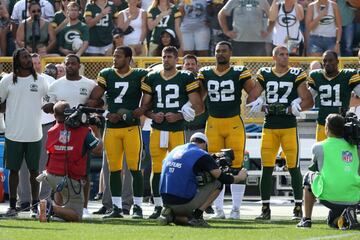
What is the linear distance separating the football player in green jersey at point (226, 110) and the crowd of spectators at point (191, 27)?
4467 millimetres

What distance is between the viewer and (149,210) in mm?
16688

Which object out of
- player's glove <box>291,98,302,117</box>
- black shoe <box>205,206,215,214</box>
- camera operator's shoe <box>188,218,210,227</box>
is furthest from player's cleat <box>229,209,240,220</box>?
camera operator's shoe <box>188,218,210,227</box>

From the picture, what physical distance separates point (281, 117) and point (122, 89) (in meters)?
2.00

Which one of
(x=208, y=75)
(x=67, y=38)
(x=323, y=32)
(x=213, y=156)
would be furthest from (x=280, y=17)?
(x=213, y=156)

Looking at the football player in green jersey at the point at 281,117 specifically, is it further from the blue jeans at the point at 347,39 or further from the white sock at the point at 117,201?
the blue jeans at the point at 347,39

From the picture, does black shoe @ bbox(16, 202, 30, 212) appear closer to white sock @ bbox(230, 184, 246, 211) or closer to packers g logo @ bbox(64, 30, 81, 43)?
white sock @ bbox(230, 184, 246, 211)

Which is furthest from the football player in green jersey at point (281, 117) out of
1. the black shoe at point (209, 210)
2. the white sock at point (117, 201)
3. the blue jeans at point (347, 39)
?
the blue jeans at point (347, 39)

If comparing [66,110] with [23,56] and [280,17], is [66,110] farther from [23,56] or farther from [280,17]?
[280,17]

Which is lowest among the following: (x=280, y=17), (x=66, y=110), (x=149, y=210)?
(x=149, y=210)

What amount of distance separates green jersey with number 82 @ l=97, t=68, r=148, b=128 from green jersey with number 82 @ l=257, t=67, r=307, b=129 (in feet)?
5.21

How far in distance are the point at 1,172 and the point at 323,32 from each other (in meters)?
5.87

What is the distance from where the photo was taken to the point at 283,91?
15477 millimetres

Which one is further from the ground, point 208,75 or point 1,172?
point 208,75

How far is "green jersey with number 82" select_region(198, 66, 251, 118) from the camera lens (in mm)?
15500
